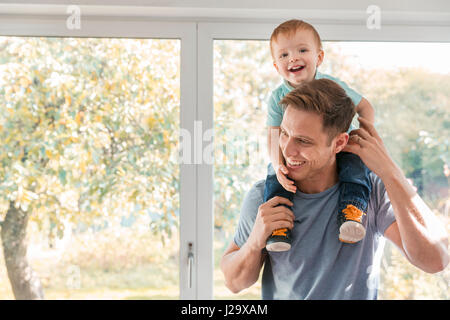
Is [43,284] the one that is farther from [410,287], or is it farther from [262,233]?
[410,287]

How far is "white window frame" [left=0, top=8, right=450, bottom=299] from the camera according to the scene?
2.08m

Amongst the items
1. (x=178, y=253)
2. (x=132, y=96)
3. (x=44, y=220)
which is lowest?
(x=178, y=253)

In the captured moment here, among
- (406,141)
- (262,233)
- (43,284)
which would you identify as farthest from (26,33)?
(406,141)

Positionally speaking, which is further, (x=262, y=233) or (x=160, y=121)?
(x=160, y=121)

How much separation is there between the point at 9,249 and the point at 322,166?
52.9 inches

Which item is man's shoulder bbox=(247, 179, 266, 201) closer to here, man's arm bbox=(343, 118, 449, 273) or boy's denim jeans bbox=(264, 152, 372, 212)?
boy's denim jeans bbox=(264, 152, 372, 212)

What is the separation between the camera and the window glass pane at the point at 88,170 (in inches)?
81.8

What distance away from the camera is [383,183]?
1860 millimetres

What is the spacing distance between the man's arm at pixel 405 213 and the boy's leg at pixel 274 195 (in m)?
0.29

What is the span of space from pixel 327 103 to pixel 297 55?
0.71ft

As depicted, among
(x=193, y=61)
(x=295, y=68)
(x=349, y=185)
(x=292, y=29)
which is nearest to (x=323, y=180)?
(x=349, y=185)

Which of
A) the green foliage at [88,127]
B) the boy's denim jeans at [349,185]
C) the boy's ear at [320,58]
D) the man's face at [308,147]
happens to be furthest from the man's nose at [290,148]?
the green foliage at [88,127]

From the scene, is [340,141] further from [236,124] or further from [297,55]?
[236,124]

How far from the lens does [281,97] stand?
1.99 meters
